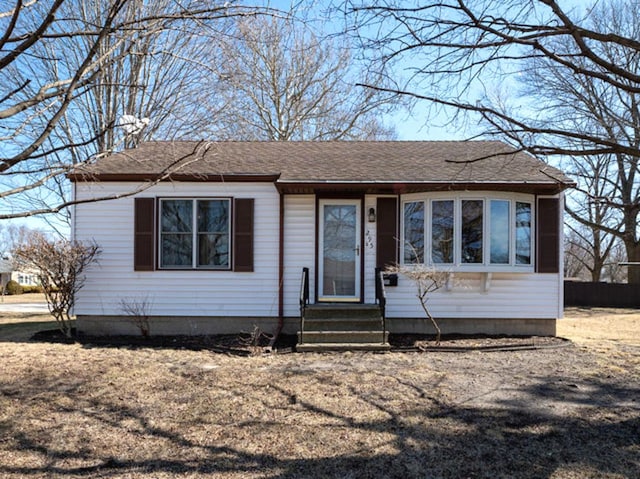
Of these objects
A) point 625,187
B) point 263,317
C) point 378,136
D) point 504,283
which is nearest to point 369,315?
point 263,317

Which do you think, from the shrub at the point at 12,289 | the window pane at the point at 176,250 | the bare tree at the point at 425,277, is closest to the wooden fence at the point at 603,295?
the bare tree at the point at 425,277

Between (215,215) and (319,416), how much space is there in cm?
560

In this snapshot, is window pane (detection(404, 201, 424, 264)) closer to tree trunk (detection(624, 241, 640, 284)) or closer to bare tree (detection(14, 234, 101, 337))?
bare tree (detection(14, 234, 101, 337))

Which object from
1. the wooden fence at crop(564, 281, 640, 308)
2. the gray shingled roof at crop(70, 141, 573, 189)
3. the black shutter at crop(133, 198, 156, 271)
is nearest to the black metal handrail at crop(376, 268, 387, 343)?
the gray shingled roof at crop(70, 141, 573, 189)

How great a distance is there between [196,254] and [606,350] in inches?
300

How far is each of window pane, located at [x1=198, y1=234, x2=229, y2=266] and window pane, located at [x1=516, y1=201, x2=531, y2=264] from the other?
5.62 metres

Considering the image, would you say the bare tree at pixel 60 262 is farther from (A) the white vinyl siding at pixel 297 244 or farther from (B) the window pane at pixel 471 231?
(B) the window pane at pixel 471 231

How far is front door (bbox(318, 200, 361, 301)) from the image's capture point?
30.0 feet

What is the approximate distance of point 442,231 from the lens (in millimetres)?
8805

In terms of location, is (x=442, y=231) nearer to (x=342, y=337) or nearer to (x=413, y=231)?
(x=413, y=231)

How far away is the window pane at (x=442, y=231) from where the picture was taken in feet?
28.7

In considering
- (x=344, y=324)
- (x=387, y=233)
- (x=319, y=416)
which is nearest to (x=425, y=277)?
(x=387, y=233)

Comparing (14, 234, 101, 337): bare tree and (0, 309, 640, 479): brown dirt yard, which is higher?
(14, 234, 101, 337): bare tree

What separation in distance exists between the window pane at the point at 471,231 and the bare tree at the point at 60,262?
277 inches
